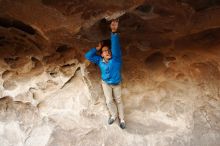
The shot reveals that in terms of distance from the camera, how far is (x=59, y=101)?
3.45 metres

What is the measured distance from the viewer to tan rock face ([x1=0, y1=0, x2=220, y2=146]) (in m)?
3.28

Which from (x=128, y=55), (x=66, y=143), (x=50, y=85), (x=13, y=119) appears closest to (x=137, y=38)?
(x=128, y=55)

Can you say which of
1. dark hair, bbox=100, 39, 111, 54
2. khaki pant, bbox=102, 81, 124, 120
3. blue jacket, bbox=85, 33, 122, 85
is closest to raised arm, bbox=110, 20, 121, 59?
blue jacket, bbox=85, 33, 122, 85

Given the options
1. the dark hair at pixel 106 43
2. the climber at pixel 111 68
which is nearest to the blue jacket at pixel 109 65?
the climber at pixel 111 68

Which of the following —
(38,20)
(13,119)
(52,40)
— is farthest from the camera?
(13,119)

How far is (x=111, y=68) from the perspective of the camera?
3.13m

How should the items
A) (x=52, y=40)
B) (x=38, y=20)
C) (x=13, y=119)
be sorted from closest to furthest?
(x=38, y=20)
(x=52, y=40)
(x=13, y=119)

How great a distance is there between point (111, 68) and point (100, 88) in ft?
1.36

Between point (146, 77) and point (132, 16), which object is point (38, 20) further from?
point (146, 77)

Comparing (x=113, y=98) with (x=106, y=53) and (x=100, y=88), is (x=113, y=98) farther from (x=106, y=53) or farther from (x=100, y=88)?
(x=106, y=53)

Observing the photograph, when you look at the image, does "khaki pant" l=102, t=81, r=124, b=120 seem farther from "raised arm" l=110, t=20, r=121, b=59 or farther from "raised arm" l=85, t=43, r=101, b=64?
"raised arm" l=110, t=20, r=121, b=59

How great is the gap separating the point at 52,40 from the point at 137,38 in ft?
2.95

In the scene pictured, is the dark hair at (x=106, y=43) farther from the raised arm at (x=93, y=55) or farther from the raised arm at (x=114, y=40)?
the raised arm at (x=114, y=40)

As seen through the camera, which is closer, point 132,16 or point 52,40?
point 132,16
